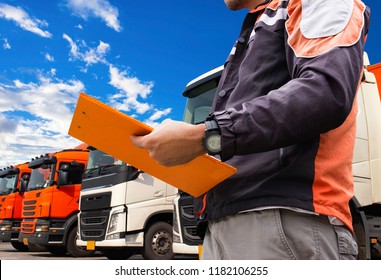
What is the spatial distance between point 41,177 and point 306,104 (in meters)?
11.5

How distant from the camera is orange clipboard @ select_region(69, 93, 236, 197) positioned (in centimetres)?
113

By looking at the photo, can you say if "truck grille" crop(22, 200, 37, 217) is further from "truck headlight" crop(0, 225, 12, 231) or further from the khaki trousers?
the khaki trousers

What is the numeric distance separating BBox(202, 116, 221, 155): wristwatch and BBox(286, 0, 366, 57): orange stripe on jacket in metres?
0.30

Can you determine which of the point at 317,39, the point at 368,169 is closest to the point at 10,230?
the point at 368,169

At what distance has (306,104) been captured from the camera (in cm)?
101

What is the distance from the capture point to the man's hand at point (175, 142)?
107 centimetres

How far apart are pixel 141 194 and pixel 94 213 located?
1.59 metres

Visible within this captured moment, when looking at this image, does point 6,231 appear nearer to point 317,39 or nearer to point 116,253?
point 116,253

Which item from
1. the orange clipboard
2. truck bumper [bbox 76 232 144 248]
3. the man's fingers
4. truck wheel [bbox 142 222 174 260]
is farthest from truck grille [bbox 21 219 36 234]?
the man's fingers

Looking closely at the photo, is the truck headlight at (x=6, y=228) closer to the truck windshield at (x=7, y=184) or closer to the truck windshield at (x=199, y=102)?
the truck windshield at (x=7, y=184)

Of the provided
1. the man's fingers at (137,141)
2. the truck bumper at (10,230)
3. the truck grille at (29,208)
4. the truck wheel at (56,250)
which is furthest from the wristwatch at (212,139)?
the truck bumper at (10,230)

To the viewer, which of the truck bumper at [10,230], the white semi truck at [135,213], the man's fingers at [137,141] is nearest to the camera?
the man's fingers at [137,141]
